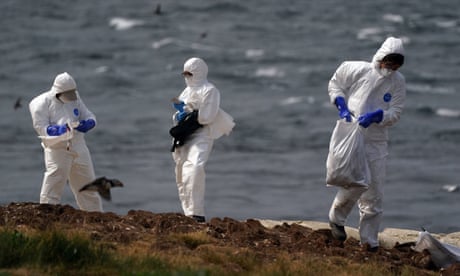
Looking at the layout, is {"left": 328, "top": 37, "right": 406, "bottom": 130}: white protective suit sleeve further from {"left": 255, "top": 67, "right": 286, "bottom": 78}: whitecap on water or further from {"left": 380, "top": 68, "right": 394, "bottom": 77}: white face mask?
{"left": 255, "top": 67, "right": 286, "bottom": 78}: whitecap on water

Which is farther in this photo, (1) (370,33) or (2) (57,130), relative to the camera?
(1) (370,33)

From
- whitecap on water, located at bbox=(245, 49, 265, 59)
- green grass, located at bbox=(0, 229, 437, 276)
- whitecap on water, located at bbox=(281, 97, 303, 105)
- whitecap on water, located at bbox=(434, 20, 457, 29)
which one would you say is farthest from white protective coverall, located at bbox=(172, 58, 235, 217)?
whitecap on water, located at bbox=(434, 20, 457, 29)

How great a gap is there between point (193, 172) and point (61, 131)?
1.55 meters

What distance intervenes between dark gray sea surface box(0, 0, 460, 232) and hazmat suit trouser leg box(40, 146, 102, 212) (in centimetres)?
1196

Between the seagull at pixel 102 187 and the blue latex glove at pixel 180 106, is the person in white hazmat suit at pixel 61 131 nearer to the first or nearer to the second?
the blue latex glove at pixel 180 106

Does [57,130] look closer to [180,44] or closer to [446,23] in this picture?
[180,44]

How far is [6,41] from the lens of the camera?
54.8 metres

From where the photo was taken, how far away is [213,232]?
14.7 meters

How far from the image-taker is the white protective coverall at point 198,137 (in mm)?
16203

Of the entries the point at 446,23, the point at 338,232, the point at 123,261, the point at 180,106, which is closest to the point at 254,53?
the point at 446,23

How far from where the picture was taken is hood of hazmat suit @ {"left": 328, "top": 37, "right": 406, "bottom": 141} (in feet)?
48.2

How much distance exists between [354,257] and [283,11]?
4429 centimetres

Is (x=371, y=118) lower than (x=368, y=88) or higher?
lower

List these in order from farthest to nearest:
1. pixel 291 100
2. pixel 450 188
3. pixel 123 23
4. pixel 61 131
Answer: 1. pixel 123 23
2. pixel 291 100
3. pixel 450 188
4. pixel 61 131
